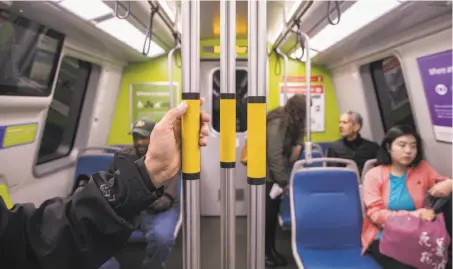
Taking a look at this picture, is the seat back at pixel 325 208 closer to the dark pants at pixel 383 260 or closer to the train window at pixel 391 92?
the dark pants at pixel 383 260

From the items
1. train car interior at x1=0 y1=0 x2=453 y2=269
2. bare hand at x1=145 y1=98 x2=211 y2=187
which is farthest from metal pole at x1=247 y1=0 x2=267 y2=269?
bare hand at x1=145 y1=98 x2=211 y2=187

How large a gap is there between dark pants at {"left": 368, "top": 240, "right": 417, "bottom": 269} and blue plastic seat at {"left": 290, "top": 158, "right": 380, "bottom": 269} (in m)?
0.12

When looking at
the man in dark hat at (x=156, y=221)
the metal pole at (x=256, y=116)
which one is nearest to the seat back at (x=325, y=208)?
the man in dark hat at (x=156, y=221)

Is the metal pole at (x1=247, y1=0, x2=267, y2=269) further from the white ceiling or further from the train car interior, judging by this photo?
the white ceiling

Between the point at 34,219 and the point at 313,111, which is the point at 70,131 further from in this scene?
the point at 34,219

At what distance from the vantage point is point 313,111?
17.2ft

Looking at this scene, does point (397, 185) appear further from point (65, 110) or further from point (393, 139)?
point (65, 110)

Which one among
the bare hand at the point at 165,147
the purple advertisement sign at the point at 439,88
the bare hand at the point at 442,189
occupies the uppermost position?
the purple advertisement sign at the point at 439,88

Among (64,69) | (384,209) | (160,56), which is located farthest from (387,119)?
(64,69)

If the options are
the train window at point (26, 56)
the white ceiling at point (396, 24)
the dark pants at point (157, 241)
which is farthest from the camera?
the dark pants at point (157, 241)

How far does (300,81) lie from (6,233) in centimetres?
466

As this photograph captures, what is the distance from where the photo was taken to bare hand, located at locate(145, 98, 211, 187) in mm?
875

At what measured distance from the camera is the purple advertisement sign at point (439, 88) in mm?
2730

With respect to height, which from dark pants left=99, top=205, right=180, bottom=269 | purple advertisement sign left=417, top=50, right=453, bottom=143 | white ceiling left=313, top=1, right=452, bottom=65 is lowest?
dark pants left=99, top=205, right=180, bottom=269
